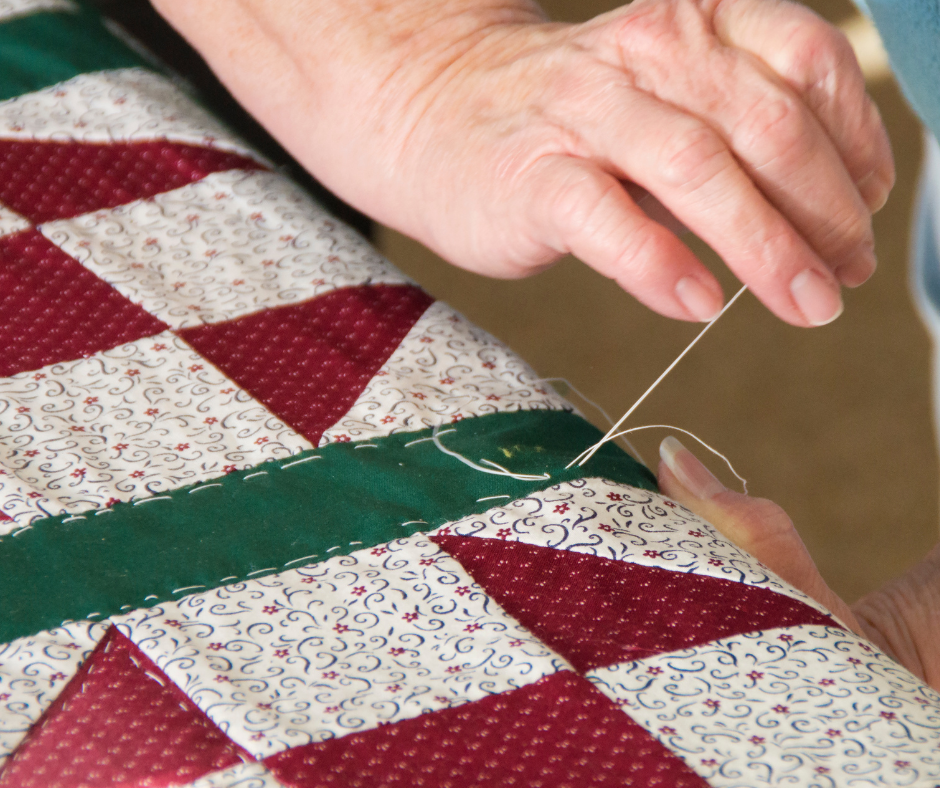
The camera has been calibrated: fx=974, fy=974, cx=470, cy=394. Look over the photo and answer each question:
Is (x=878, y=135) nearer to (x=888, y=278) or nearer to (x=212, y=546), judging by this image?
(x=212, y=546)

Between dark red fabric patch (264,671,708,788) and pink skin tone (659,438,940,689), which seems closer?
dark red fabric patch (264,671,708,788)

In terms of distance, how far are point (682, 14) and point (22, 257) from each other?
435 millimetres

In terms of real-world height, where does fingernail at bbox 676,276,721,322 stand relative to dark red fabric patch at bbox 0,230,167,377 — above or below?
above

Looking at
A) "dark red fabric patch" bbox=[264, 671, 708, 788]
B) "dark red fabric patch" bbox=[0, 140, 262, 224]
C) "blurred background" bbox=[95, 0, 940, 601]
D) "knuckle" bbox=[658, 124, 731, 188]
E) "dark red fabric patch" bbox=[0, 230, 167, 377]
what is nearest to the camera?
"dark red fabric patch" bbox=[264, 671, 708, 788]

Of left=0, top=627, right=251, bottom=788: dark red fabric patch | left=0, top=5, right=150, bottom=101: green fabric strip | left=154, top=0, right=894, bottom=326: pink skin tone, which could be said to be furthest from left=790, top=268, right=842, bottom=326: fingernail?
left=0, top=5, right=150, bottom=101: green fabric strip

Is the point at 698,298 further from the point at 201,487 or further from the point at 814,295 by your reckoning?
the point at 201,487

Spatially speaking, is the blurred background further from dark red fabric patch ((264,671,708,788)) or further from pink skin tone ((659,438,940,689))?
dark red fabric patch ((264,671,708,788))

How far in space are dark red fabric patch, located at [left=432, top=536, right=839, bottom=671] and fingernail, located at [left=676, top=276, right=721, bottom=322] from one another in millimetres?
131

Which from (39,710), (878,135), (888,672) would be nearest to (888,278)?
(878,135)

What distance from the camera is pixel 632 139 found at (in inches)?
19.4

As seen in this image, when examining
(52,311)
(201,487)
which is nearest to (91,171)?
(52,311)

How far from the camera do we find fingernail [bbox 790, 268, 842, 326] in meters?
0.48

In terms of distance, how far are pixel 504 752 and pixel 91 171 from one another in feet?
1.76

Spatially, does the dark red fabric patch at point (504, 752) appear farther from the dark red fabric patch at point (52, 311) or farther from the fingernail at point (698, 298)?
the dark red fabric patch at point (52, 311)
